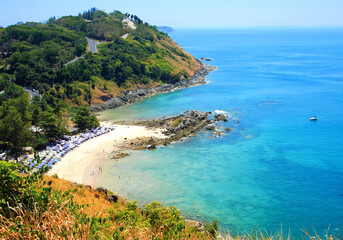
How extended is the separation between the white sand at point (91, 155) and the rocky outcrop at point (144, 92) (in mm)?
16794

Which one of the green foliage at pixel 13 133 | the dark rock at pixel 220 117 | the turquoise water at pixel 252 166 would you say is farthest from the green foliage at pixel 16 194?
the dark rock at pixel 220 117

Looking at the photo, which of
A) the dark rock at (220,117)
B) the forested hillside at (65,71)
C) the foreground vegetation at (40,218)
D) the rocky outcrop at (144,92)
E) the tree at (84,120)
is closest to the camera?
the foreground vegetation at (40,218)

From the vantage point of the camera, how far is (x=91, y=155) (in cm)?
4566

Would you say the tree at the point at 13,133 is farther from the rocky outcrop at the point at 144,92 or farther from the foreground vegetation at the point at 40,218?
the rocky outcrop at the point at 144,92

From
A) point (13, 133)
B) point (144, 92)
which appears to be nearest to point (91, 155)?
point (13, 133)

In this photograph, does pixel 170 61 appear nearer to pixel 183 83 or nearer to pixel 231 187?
pixel 183 83

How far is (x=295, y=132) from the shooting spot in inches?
2222

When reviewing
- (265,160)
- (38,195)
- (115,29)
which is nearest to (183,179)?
(265,160)

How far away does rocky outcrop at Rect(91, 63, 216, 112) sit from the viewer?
7393 centimetres

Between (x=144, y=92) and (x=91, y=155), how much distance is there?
43296 millimetres

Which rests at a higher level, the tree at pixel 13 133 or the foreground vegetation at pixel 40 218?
the foreground vegetation at pixel 40 218

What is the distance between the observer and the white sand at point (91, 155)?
1547 inches

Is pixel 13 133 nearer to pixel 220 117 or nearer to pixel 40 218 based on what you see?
pixel 40 218

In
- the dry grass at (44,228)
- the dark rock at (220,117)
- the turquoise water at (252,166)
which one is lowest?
the turquoise water at (252,166)
